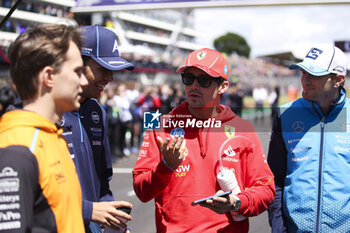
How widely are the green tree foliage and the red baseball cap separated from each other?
115005 millimetres

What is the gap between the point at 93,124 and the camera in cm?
231

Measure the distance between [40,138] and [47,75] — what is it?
0.24 meters

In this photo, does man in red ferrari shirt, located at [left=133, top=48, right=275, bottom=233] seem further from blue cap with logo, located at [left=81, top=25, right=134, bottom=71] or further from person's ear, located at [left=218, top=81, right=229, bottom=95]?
blue cap with logo, located at [left=81, top=25, right=134, bottom=71]

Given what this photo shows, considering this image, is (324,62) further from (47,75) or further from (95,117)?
(47,75)

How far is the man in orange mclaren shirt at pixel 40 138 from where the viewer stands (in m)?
1.24

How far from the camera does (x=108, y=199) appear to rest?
2.34 meters

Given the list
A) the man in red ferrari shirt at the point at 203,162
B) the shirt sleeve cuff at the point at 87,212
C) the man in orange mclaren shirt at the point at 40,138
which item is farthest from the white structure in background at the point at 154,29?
the man in orange mclaren shirt at the point at 40,138

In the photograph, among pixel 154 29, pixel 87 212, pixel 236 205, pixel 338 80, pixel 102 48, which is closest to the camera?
pixel 87 212

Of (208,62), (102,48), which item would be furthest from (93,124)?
(208,62)

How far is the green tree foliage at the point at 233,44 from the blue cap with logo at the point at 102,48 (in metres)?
115

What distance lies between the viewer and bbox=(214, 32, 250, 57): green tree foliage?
116 metres

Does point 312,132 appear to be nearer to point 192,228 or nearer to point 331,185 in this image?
point 331,185

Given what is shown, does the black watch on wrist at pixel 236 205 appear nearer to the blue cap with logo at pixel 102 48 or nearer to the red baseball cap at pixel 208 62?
the red baseball cap at pixel 208 62

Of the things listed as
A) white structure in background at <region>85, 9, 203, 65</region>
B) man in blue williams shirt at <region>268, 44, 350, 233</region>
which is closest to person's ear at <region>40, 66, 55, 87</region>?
man in blue williams shirt at <region>268, 44, 350, 233</region>
